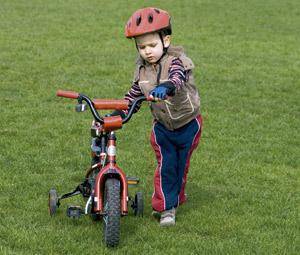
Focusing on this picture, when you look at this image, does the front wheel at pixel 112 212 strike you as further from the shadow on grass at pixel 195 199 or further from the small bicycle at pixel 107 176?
the shadow on grass at pixel 195 199

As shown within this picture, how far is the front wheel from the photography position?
5.73m

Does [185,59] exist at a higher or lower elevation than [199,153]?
higher

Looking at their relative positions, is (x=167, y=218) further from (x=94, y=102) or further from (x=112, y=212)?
(x=94, y=102)

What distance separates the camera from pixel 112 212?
18.7ft

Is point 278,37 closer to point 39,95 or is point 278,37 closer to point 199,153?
point 39,95

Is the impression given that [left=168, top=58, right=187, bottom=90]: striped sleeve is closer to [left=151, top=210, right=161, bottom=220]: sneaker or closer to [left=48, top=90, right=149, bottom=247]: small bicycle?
[left=48, top=90, right=149, bottom=247]: small bicycle

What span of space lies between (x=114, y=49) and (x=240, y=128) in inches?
281

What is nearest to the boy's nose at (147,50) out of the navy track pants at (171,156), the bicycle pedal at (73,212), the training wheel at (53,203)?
the navy track pants at (171,156)

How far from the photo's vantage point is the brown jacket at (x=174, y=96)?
639cm

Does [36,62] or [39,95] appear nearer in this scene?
→ [39,95]

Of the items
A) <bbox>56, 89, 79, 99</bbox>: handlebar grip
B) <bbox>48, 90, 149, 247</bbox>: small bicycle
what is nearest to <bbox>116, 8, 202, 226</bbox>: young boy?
<bbox>48, 90, 149, 247</bbox>: small bicycle

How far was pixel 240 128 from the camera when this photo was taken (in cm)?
1060

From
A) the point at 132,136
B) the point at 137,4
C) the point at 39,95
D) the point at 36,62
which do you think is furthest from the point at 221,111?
the point at 137,4

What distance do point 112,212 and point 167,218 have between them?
1013mm
